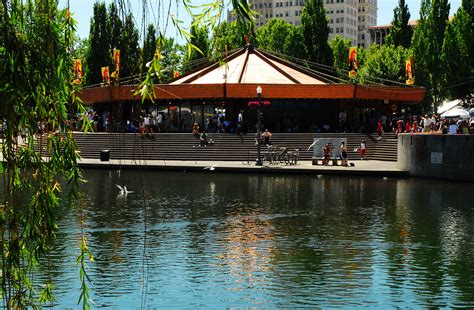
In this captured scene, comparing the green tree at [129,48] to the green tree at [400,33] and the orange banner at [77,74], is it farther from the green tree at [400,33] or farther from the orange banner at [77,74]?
the green tree at [400,33]

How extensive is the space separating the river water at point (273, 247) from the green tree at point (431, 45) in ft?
134

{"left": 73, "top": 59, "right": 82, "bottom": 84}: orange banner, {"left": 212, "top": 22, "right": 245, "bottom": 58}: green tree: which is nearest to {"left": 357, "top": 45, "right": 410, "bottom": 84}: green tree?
{"left": 73, "top": 59, "right": 82, "bottom": 84}: orange banner

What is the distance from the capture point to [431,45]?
76.8 metres

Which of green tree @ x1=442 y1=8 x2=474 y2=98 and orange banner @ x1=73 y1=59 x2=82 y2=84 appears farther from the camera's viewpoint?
green tree @ x1=442 y1=8 x2=474 y2=98

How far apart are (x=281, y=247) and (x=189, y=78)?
37.4 meters

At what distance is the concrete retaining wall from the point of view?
1564 inches

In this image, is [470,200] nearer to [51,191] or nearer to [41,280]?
[41,280]

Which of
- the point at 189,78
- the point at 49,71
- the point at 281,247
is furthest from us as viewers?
the point at 189,78

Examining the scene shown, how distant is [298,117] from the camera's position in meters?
59.0

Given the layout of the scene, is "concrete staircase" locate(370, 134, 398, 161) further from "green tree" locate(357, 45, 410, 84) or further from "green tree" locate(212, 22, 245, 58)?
"green tree" locate(212, 22, 245, 58)

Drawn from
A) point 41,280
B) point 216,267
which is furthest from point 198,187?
point 41,280

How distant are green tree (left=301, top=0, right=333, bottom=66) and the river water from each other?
167 ft

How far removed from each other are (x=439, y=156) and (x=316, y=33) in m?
47.3

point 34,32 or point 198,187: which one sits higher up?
point 34,32
